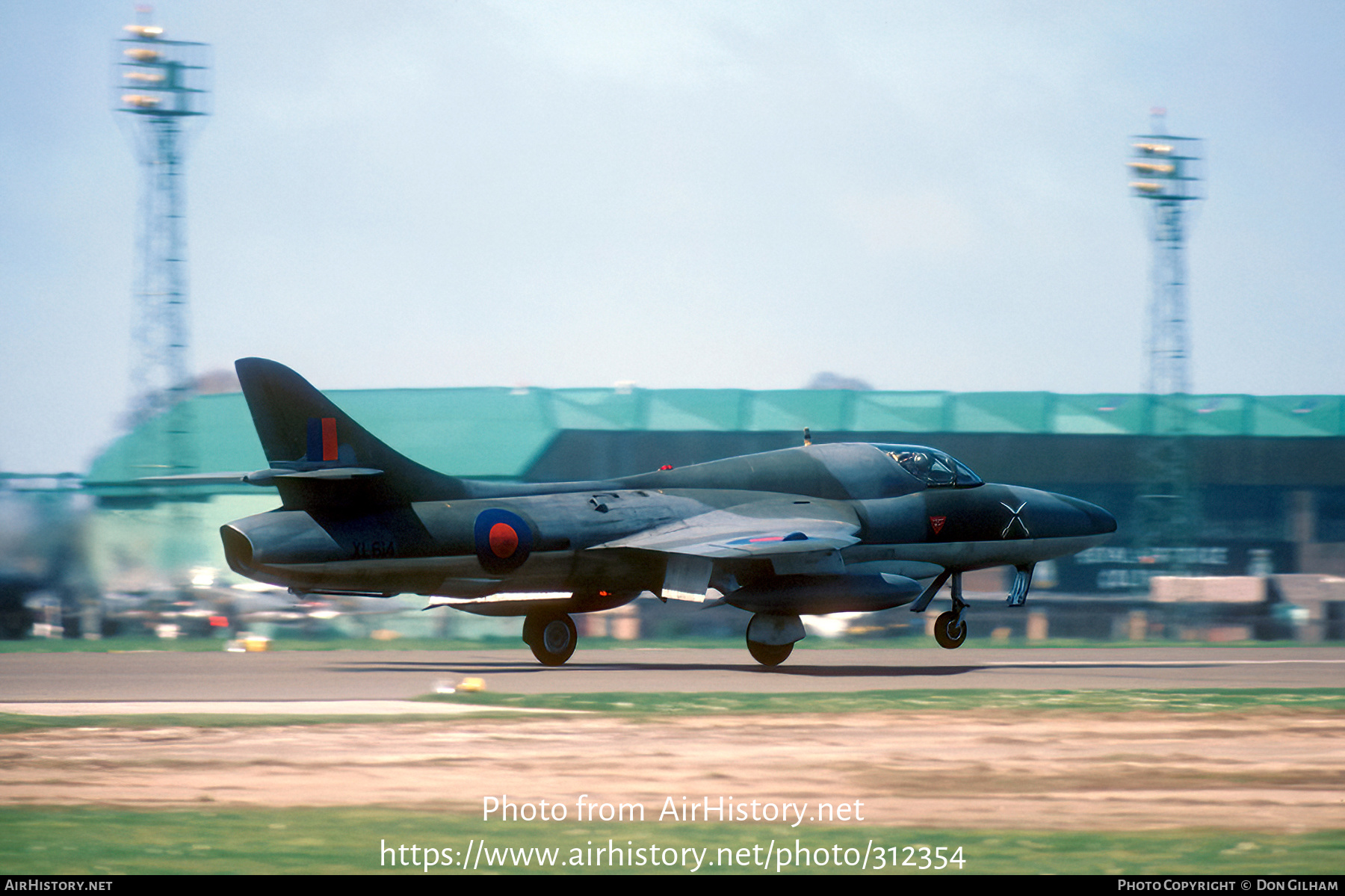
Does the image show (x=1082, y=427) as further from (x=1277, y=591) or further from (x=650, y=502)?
(x=650, y=502)

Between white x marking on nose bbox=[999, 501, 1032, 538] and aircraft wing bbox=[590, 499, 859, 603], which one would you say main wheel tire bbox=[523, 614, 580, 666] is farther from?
white x marking on nose bbox=[999, 501, 1032, 538]

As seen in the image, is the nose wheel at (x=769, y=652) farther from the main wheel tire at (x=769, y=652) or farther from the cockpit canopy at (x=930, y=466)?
the cockpit canopy at (x=930, y=466)

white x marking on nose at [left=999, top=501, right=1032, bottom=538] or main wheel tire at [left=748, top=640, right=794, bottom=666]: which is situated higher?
white x marking on nose at [left=999, top=501, right=1032, bottom=538]

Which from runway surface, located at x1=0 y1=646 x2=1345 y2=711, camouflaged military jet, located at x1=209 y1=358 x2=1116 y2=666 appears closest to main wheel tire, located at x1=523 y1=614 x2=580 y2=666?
camouflaged military jet, located at x1=209 y1=358 x2=1116 y2=666

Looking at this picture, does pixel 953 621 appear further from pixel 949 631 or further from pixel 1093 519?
pixel 1093 519

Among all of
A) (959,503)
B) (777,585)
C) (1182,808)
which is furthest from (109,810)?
(959,503)

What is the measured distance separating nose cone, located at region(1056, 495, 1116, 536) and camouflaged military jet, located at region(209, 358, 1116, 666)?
4 centimetres

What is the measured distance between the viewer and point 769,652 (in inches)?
977

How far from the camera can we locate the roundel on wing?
75.2 feet

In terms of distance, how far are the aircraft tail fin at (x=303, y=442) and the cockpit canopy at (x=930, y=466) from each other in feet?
32.8

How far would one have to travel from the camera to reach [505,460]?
49750 millimetres

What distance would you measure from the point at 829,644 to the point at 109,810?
78.7 feet

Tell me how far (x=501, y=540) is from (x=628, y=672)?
3309 mm

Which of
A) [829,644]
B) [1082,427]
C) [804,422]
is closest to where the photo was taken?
[829,644]
